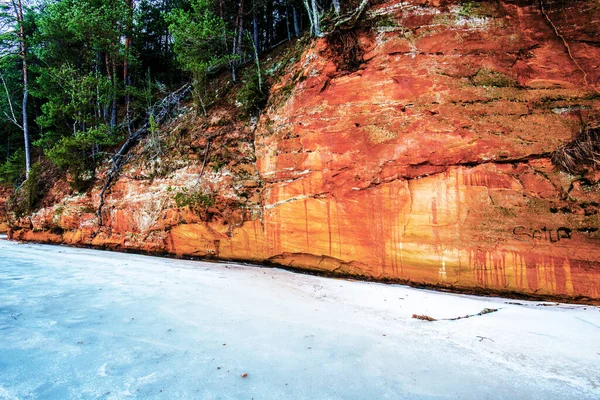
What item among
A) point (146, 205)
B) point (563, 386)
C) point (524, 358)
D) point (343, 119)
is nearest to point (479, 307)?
point (524, 358)

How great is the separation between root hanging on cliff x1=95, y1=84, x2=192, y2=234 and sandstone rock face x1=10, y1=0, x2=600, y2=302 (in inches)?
250

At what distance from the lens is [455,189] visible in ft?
19.7

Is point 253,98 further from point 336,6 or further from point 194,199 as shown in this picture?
point 194,199

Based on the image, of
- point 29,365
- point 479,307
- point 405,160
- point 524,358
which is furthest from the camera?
point 405,160

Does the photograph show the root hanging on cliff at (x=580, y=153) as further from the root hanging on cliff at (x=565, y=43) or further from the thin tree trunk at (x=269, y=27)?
the thin tree trunk at (x=269, y=27)

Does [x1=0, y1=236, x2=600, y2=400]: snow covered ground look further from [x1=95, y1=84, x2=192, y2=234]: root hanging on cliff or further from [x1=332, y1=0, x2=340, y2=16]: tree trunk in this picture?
[x1=332, y1=0, x2=340, y2=16]: tree trunk

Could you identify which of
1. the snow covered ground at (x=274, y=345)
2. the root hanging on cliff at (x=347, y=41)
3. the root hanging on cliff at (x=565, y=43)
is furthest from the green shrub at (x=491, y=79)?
the snow covered ground at (x=274, y=345)

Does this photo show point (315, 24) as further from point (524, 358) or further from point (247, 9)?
point (524, 358)

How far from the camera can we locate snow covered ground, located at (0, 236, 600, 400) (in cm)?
213

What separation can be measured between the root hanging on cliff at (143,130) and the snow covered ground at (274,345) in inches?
282

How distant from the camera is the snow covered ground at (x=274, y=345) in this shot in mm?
2127

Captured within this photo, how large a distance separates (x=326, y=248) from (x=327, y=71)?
4853 millimetres

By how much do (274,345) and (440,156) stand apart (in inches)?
214

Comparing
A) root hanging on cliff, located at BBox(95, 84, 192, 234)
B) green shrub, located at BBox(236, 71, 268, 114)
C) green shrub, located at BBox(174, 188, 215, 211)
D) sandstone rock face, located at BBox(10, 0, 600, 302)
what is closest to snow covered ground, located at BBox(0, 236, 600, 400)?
sandstone rock face, located at BBox(10, 0, 600, 302)
